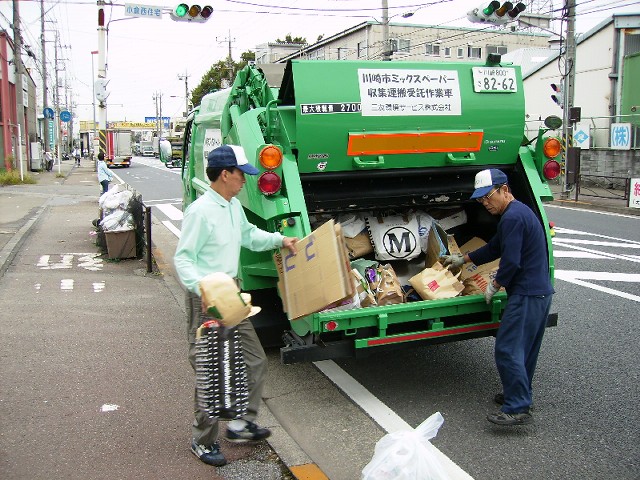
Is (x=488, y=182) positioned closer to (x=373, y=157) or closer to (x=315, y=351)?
(x=373, y=157)

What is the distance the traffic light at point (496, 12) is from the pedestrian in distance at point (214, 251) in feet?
47.2

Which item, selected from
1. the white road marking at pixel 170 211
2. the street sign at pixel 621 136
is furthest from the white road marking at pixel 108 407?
the street sign at pixel 621 136

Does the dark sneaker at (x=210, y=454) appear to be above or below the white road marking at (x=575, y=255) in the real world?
below

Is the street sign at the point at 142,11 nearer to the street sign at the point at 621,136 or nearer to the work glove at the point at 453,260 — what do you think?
the work glove at the point at 453,260

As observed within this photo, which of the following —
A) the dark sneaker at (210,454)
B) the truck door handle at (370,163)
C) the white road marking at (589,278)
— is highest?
the truck door handle at (370,163)

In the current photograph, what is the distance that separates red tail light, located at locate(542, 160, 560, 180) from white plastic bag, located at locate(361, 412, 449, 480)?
3.12m

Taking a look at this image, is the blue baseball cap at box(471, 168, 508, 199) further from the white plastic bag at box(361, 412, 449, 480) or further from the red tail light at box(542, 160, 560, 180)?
the white plastic bag at box(361, 412, 449, 480)

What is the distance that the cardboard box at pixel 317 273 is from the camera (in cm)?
407

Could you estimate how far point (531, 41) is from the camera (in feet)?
184

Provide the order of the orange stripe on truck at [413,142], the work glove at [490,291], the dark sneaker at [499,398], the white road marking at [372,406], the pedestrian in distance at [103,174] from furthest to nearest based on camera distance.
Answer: the pedestrian in distance at [103,174], the orange stripe on truck at [413,142], the dark sneaker at [499,398], the work glove at [490,291], the white road marking at [372,406]

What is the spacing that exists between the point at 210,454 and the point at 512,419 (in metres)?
2.00

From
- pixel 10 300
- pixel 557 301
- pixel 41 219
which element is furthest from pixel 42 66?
pixel 557 301

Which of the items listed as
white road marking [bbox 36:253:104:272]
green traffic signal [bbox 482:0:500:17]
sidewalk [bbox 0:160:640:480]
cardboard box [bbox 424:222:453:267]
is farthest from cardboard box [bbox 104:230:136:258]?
green traffic signal [bbox 482:0:500:17]

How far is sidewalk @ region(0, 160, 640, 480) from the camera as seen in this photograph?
389 centimetres
